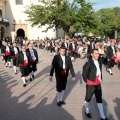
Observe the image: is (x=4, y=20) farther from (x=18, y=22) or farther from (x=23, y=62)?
(x=23, y=62)

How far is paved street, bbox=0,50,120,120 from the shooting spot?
630 centimetres

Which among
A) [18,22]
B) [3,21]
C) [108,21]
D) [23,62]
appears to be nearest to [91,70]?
[23,62]

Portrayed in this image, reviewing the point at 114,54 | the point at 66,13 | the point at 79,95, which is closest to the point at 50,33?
the point at 66,13

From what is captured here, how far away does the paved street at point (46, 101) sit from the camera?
630 cm

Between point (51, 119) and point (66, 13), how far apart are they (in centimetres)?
2961

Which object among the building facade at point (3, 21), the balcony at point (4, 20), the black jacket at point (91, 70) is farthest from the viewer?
→ the building facade at point (3, 21)

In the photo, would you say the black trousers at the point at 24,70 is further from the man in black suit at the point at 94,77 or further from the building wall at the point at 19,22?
the building wall at the point at 19,22

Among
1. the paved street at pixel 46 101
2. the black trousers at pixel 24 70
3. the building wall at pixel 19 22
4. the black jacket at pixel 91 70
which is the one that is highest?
the building wall at pixel 19 22

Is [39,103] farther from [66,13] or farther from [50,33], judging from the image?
[50,33]

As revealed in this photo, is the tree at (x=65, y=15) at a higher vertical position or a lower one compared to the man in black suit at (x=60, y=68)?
higher

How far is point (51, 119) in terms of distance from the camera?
601 centimetres

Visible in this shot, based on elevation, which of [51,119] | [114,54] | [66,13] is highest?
[66,13]

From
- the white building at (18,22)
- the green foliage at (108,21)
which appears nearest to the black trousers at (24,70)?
the white building at (18,22)

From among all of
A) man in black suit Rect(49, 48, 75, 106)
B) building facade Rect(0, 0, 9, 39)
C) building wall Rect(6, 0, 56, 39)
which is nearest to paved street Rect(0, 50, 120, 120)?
man in black suit Rect(49, 48, 75, 106)
